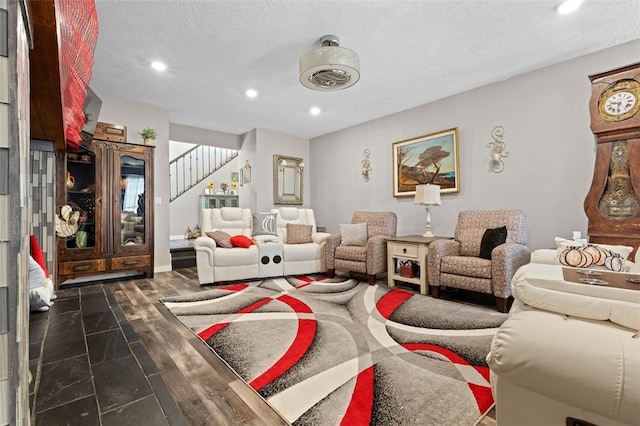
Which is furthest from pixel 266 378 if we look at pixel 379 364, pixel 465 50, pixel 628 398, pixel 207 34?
pixel 465 50

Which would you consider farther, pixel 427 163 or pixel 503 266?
pixel 427 163

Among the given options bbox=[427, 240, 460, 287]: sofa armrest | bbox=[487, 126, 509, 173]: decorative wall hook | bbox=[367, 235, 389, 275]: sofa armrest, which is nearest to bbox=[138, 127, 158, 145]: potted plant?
bbox=[367, 235, 389, 275]: sofa armrest

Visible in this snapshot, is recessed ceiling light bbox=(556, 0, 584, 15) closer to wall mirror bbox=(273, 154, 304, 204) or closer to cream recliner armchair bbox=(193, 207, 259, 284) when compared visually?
cream recliner armchair bbox=(193, 207, 259, 284)

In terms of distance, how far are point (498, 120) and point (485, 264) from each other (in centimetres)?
183

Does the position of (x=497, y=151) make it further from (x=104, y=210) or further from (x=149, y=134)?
(x=104, y=210)

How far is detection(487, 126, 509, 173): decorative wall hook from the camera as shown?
11.6ft

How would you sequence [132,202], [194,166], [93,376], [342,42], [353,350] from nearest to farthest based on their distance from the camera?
[93,376] → [353,350] → [342,42] → [132,202] → [194,166]

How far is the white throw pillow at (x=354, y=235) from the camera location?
430 cm

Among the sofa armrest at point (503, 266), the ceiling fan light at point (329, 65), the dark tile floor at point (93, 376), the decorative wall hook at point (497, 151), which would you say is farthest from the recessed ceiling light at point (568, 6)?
the dark tile floor at point (93, 376)

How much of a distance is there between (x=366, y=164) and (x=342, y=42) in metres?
2.59

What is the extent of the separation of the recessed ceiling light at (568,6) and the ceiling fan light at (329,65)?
1561 mm

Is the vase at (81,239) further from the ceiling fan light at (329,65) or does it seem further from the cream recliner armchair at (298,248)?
the ceiling fan light at (329,65)

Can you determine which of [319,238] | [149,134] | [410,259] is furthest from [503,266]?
[149,134]

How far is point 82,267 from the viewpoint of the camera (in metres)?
3.70
